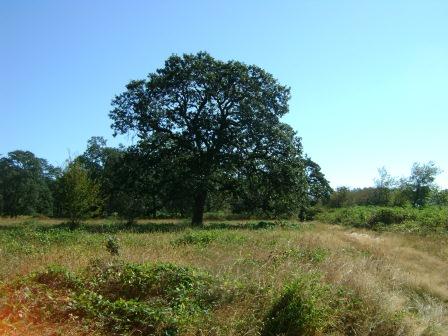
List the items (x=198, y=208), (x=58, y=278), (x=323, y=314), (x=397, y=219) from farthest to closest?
1. (x=397, y=219)
2. (x=198, y=208)
3. (x=58, y=278)
4. (x=323, y=314)

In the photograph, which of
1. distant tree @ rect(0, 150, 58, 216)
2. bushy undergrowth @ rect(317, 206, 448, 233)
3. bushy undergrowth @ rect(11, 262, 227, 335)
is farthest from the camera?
Answer: distant tree @ rect(0, 150, 58, 216)

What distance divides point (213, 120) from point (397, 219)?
2060cm

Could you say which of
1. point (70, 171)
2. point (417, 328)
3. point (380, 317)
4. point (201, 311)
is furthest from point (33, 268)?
point (70, 171)

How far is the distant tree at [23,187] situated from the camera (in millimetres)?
66119

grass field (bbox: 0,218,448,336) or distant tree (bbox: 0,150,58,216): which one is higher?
distant tree (bbox: 0,150,58,216)

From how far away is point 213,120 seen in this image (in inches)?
1289

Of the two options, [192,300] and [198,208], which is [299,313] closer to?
[192,300]

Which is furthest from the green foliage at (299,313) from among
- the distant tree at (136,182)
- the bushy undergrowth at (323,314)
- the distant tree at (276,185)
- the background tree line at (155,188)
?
the distant tree at (136,182)

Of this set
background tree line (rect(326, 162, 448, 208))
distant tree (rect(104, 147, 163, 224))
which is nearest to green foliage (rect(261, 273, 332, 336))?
distant tree (rect(104, 147, 163, 224))

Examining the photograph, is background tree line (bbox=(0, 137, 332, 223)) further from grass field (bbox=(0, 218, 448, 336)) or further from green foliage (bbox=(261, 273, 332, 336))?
green foliage (bbox=(261, 273, 332, 336))

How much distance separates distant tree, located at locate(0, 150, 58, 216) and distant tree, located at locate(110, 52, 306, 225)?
39.8 metres

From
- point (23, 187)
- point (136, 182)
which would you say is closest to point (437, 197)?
point (136, 182)

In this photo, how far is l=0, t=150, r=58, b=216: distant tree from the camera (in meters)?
66.1

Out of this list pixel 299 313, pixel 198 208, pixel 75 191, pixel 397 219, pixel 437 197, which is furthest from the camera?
pixel 437 197
